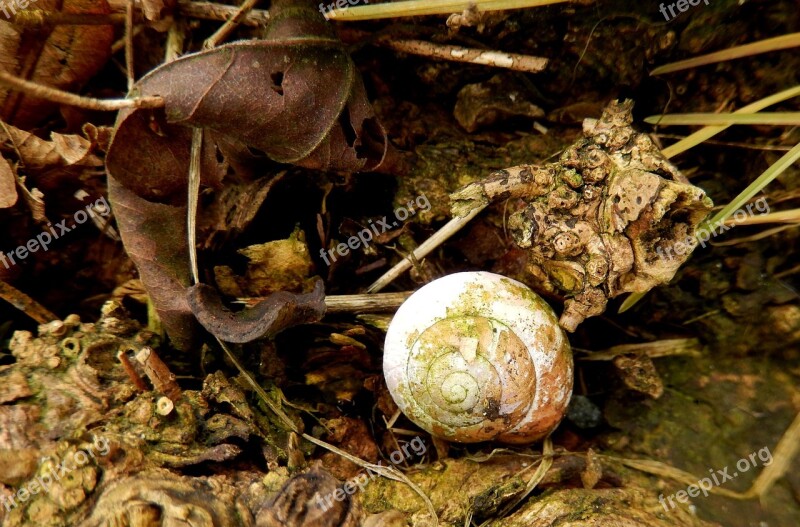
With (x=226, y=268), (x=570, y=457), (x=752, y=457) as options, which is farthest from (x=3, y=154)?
(x=752, y=457)

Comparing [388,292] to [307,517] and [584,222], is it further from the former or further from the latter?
[307,517]

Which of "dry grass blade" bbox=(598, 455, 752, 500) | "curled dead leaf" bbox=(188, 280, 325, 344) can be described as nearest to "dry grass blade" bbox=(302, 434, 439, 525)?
"curled dead leaf" bbox=(188, 280, 325, 344)

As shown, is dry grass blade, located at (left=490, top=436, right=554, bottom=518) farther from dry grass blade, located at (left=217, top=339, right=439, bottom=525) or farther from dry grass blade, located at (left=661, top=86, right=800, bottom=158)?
dry grass blade, located at (left=661, top=86, right=800, bottom=158)

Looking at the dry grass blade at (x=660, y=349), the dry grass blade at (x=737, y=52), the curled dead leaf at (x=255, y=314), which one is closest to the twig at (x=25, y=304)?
the curled dead leaf at (x=255, y=314)

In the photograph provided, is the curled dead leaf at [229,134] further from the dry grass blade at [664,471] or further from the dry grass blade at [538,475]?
the dry grass blade at [664,471]

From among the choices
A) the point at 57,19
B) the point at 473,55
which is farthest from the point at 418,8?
the point at 57,19

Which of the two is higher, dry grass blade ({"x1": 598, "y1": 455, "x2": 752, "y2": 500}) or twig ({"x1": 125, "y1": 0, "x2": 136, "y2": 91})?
twig ({"x1": 125, "y1": 0, "x2": 136, "y2": 91})
